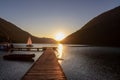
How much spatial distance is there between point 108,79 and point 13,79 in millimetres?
16249

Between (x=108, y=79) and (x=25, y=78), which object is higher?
(x=25, y=78)

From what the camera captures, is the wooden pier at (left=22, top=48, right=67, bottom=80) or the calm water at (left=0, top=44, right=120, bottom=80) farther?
the calm water at (left=0, top=44, right=120, bottom=80)

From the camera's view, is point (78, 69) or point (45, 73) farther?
point (78, 69)

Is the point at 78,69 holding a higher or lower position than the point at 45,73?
lower

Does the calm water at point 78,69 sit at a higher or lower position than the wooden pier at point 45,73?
lower

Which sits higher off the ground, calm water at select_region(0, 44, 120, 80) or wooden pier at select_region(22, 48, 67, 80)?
wooden pier at select_region(22, 48, 67, 80)

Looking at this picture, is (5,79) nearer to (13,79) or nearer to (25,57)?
(13,79)

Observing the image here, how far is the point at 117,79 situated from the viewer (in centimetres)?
2752

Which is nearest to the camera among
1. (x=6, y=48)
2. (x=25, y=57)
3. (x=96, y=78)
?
(x=96, y=78)

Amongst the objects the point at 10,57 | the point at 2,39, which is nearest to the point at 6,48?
the point at 10,57

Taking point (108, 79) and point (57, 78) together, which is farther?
point (108, 79)

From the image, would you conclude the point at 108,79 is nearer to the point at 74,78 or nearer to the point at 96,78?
the point at 96,78

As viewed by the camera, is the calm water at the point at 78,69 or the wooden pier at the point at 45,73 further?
the calm water at the point at 78,69

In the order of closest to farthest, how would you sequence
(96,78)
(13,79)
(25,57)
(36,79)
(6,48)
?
1. (36,79)
2. (13,79)
3. (96,78)
4. (25,57)
5. (6,48)
